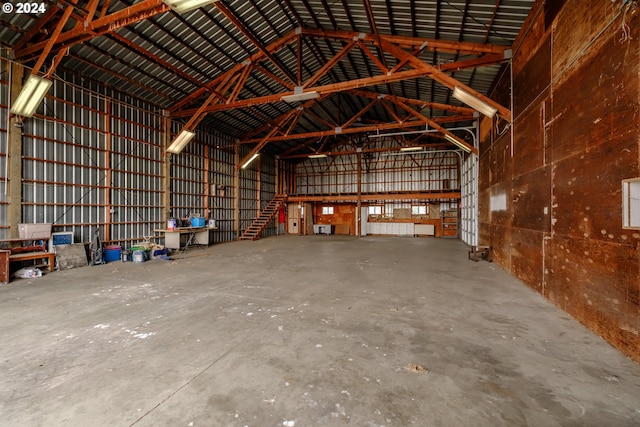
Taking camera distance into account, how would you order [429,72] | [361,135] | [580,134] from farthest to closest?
[361,135] < [429,72] < [580,134]

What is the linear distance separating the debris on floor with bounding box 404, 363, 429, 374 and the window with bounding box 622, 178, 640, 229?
2775 millimetres

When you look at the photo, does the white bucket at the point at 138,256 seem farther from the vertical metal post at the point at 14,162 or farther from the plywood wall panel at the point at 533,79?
the plywood wall panel at the point at 533,79

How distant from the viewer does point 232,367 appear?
283cm

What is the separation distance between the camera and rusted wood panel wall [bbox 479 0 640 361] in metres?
3.16

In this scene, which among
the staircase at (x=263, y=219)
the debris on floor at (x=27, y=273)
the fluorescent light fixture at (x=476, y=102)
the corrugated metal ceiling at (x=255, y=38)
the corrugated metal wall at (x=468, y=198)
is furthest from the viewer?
the staircase at (x=263, y=219)

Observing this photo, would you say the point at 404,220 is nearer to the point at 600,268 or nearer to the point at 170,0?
the point at 600,268

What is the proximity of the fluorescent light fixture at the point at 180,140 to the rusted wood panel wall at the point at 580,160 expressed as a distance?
1118 cm

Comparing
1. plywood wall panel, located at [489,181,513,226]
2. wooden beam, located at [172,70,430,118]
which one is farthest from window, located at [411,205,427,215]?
wooden beam, located at [172,70,430,118]

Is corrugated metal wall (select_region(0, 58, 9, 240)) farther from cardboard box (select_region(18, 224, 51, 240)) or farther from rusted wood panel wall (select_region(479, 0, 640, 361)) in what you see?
rusted wood panel wall (select_region(479, 0, 640, 361))

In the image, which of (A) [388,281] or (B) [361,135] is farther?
(B) [361,135]

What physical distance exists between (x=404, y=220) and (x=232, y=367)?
66.1 feet

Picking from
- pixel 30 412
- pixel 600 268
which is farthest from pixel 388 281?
pixel 30 412

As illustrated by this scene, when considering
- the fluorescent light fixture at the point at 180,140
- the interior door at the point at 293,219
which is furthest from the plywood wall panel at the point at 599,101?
the interior door at the point at 293,219

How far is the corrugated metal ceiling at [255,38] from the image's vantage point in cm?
708
